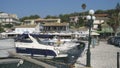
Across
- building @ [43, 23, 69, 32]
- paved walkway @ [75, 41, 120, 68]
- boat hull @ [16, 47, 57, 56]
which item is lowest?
paved walkway @ [75, 41, 120, 68]

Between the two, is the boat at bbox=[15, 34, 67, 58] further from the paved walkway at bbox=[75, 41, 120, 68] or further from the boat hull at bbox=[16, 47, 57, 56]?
the paved walkway at bbox=[75, 41, 120, 68]

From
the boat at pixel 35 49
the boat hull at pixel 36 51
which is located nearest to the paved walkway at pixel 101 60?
the boat at pixel 35 49

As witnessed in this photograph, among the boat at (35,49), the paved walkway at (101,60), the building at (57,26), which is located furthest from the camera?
the building at (57,26)

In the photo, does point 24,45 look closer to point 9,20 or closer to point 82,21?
point 82,21

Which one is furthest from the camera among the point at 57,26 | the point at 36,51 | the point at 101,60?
the point at 57,26

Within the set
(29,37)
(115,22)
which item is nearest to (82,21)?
(115,22)

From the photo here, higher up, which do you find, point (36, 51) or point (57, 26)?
point (57, 26)

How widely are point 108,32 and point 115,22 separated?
8.44m

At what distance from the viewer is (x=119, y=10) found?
9069cm

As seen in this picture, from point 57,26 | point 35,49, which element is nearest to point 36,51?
point 35,49

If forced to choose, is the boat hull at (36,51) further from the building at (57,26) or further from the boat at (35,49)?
the building at (57,26)

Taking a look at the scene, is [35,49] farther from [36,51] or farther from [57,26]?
[57,26]

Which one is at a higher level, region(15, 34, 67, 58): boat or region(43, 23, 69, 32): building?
region(43, 23, 69, 32): building

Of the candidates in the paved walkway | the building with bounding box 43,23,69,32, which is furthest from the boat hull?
the building with bounding box 43,23,69,32
